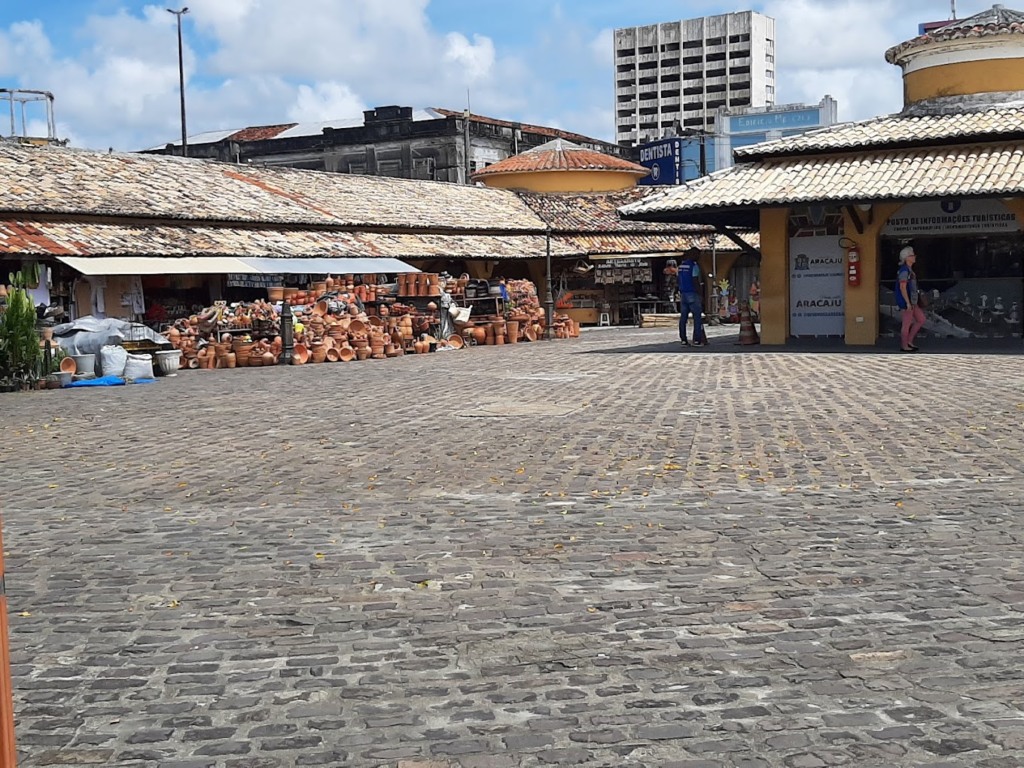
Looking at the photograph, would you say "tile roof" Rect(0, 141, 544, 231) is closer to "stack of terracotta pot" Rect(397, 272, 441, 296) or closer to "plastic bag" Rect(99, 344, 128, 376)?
"stack of terracotta pot" Rect(397, 272, 441, 296)

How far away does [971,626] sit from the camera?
4758mm

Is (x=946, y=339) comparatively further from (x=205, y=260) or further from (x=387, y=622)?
(x=387, y=622)

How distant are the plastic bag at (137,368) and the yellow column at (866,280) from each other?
41.2 feet

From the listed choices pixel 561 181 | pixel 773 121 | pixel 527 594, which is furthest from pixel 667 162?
pixel 527 594

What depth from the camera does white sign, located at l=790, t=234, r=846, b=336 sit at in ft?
72.2

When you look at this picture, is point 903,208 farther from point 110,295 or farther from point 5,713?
point 5,713

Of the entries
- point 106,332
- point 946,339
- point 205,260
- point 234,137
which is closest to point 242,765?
point 106,332

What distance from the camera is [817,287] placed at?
22.3 meters

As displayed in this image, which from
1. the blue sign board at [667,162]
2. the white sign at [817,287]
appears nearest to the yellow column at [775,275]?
the white sign at [817,287]

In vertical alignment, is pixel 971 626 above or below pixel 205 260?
below

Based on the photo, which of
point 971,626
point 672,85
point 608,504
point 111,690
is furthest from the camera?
point 672,85

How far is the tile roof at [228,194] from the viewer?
25641mm

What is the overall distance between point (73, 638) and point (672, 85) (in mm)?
132466

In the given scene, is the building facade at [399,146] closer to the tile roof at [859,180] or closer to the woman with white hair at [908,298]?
the tile roof at [859,180]
